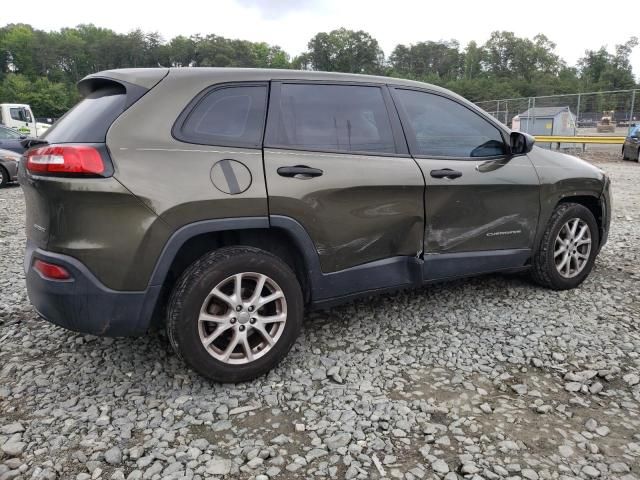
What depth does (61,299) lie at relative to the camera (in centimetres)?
248

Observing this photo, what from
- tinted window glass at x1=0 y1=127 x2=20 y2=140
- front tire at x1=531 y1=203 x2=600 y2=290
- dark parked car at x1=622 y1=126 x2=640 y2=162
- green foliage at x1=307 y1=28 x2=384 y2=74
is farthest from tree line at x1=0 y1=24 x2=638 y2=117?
front tire at x1=531 y1=203 x2=600 y2=290

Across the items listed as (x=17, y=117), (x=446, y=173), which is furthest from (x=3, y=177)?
(x=17, y=117)

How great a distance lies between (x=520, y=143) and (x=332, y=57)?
109255 millimetres

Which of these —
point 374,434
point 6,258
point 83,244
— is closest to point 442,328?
point 374,434

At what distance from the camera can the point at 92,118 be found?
2609mm

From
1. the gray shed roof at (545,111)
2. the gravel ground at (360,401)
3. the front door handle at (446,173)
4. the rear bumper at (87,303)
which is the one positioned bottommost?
the gravel ground at (360,401)

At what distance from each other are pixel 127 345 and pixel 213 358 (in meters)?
0.92

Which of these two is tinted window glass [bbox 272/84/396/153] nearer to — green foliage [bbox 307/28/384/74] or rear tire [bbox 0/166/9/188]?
rear tire [bbox 0/166/9/188]

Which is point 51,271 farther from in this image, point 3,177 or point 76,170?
point 3,177

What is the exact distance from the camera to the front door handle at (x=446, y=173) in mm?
3346

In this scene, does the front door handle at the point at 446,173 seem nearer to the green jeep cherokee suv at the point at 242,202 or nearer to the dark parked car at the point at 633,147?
the green jeep cherokee suv at the point at 242,202

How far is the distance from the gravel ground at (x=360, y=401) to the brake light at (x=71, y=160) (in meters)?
1.22

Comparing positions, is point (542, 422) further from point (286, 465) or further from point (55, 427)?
point (55, 427)

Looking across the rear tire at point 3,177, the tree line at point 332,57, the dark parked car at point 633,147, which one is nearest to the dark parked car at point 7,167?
the rear tire at point 3,177
